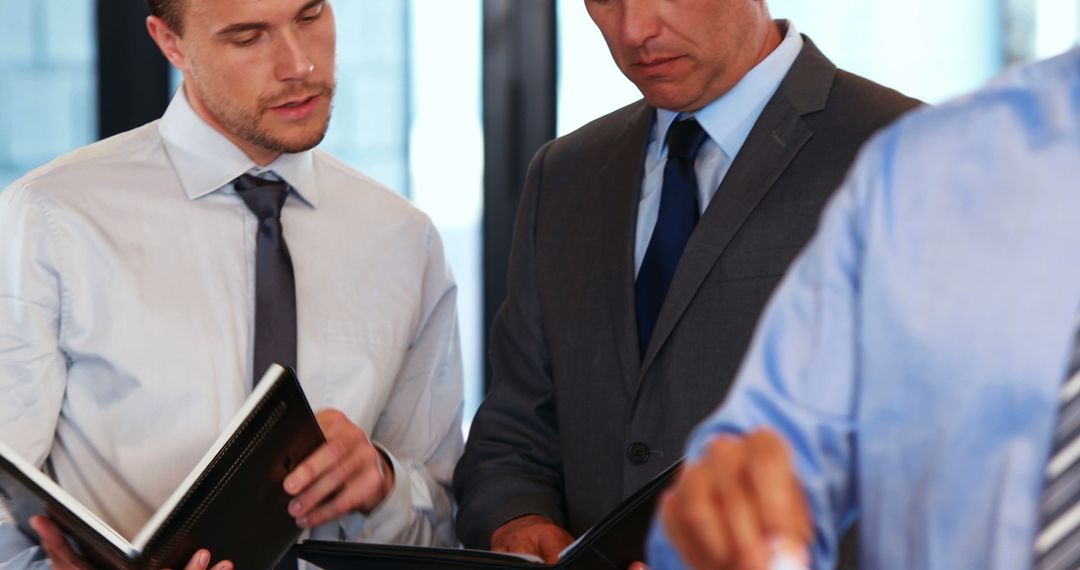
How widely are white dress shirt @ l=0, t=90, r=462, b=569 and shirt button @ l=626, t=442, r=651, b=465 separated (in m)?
0.40

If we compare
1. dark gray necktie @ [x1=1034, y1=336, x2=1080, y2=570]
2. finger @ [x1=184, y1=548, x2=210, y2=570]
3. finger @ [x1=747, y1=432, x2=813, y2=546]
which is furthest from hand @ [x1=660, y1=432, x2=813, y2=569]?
finger @ [x1=184, y1=548, x2=210, y2=570]

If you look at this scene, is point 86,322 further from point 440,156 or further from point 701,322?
point 440,156

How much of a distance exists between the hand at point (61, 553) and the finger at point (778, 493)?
43.1 inches

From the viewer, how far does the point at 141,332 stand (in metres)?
1.93

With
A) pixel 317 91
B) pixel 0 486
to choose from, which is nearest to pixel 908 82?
pixel 317 91

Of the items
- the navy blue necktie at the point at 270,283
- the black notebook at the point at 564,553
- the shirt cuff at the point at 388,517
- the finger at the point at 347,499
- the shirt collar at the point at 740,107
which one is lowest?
the shirt cuff at the point at 388,517

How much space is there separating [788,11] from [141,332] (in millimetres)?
2410

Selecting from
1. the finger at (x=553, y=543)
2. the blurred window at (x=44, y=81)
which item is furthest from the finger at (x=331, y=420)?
the blurred window at (x=44, y=81)

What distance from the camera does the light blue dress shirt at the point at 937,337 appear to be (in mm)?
794

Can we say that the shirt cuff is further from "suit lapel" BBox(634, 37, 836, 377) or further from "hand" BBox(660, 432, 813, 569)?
"hand" BBox(660, 432, 813, 569)

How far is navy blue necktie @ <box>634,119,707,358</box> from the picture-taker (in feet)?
6.16

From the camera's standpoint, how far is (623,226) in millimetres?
1957

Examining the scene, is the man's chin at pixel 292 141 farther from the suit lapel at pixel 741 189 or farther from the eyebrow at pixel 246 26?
the suit lapel at pixel 741 189

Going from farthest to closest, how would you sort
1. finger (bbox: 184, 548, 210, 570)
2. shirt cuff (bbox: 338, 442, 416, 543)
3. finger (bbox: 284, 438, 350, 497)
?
shirt cuff (bbox: 338, 442, 416, 543), finger (bbox: 284, 438, 350, 497), finger (bbox: 184, 548, 210, 570)
